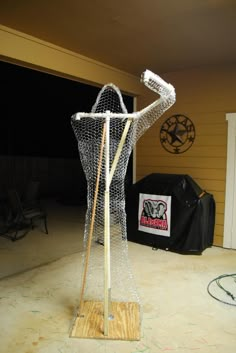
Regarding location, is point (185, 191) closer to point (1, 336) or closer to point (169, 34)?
point (169, 34)

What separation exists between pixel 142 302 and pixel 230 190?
220 cm

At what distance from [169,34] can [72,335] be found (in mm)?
2772

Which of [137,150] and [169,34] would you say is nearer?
[169,34]

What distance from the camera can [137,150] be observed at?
16.2 feet

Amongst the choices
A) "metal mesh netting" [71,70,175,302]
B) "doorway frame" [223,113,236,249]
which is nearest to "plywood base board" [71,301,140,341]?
"metal mesh netting" [71,70,175,302]

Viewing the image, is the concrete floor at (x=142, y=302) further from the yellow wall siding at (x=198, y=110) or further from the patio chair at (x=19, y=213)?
the yellow wall siding at (x=198, y=110)

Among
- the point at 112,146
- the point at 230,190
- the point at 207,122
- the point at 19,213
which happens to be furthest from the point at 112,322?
the point at 207,122

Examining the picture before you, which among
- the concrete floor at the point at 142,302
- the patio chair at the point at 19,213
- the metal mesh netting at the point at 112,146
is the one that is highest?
the metal mesh netting at the point at 112,146

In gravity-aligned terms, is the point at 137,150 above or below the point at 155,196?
above

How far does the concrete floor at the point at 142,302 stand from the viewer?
1993mm

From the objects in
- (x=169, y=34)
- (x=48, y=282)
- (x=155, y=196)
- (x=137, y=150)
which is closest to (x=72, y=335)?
(x=48, y=282)

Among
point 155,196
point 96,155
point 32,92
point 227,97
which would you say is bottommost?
point 155,196

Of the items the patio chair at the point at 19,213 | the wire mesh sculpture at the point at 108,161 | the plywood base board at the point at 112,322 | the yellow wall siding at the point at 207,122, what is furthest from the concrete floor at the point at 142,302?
the yellow wall siding at the point at 207,122

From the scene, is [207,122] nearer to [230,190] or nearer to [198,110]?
[198,110]
